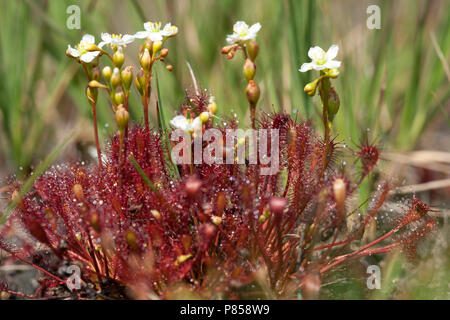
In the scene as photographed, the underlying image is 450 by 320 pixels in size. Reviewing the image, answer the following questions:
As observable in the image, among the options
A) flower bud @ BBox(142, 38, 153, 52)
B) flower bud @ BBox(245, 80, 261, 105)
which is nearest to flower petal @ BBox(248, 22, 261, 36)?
flower bud @ BBox(245, 80, 261, 105)

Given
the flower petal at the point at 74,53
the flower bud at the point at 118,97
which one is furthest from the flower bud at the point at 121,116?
the flower petal at the point at 74,53

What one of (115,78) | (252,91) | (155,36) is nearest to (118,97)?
(115,78)

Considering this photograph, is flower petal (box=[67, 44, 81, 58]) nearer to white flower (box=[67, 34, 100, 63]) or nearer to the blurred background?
white flower (box=[67, 34, 100, 63])

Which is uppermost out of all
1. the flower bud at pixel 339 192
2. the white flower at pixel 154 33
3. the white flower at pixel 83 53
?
the white flower at pixel 154 33

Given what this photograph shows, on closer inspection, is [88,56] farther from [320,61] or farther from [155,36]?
[320,61]

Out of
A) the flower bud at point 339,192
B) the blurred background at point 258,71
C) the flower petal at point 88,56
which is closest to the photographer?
the flower bud at point 339,192

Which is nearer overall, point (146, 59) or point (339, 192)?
point (339, 192)

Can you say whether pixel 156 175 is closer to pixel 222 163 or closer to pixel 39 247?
pixel 222 163

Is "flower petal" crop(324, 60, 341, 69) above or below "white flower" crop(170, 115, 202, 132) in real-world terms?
above

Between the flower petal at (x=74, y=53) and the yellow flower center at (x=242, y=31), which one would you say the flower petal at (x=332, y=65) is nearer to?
the yellow flower center at (x=242, y=31)
